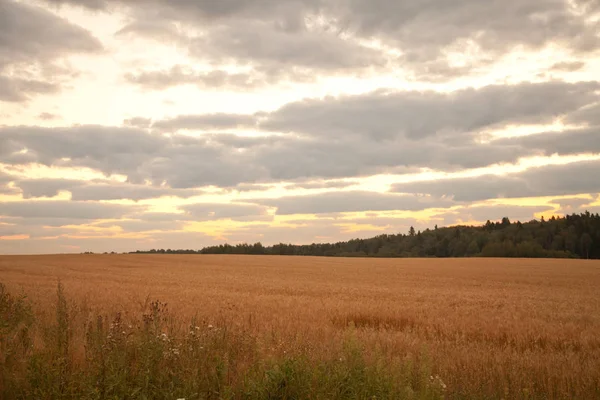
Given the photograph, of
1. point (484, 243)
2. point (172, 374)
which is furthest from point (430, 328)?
point (484, 243)

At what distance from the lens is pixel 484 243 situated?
138 meters

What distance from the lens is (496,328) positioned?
14648 mm

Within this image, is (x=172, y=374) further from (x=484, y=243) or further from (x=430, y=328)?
(x=484, y=243)

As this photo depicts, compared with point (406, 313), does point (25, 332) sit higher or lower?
higher

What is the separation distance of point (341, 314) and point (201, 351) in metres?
9.70

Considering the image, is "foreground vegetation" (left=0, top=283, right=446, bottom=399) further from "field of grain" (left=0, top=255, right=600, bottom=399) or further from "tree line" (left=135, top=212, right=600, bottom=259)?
"tree line" (left=135, top=212, right=600, bottom=259)

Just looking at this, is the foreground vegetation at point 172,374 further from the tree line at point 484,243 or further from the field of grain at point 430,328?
the tree line at point 484,243

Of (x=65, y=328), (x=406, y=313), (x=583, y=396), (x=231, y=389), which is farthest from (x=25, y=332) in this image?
(x=406, y=313)

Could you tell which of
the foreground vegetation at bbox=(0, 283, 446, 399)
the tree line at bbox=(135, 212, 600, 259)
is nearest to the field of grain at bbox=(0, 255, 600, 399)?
the foreground vegetation at bbox=(0, 283, 446, 399)

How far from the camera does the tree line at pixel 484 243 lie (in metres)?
120

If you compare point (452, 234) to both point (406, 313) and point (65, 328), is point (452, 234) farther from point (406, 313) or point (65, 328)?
point (65, 328)

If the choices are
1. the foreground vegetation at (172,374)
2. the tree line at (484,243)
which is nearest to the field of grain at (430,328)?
the foreground vegetation at (172,374)

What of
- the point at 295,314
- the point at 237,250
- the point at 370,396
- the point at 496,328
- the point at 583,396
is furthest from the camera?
the point at 237,250

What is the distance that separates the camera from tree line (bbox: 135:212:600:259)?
12006 cm
